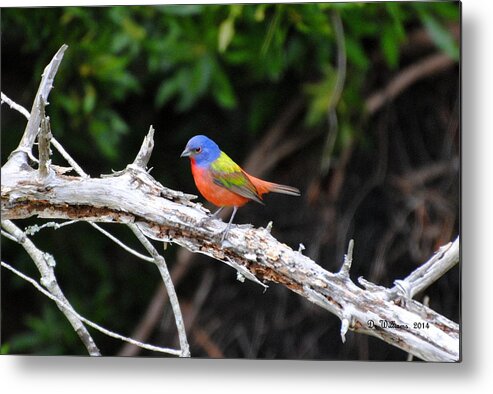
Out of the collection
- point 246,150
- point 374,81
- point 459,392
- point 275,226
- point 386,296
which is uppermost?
point 374,81

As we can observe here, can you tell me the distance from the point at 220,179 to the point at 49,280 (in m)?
0.59

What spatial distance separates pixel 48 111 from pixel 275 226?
2.79ft

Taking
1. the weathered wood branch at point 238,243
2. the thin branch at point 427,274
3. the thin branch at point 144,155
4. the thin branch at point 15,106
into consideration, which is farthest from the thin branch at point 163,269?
the thin branch at point 427,274

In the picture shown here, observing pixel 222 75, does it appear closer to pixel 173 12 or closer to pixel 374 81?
pixel 173 12

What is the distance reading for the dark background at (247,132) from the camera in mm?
2924

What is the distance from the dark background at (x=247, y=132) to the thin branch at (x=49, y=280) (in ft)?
0.71

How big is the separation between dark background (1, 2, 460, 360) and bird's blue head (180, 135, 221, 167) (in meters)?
0.06

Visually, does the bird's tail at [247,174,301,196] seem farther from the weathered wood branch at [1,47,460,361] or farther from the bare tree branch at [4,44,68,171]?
the bare tree branch at [4,44,68,171]

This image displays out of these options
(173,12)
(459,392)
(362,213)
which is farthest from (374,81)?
(459,392)

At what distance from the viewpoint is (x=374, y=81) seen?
2.99 meters

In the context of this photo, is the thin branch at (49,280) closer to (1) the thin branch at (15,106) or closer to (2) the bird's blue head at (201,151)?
(1) the thin branch at (15,106)

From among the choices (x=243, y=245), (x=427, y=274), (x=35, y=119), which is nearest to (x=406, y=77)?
(x=427, y=274)

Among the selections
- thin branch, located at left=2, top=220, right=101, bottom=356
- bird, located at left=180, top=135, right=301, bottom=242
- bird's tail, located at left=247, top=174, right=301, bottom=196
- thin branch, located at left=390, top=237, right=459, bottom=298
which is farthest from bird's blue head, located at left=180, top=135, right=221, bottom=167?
thin branch, located at left=390, top=237, right=459, bottom=298

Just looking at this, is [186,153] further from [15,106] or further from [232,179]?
[15,106]
